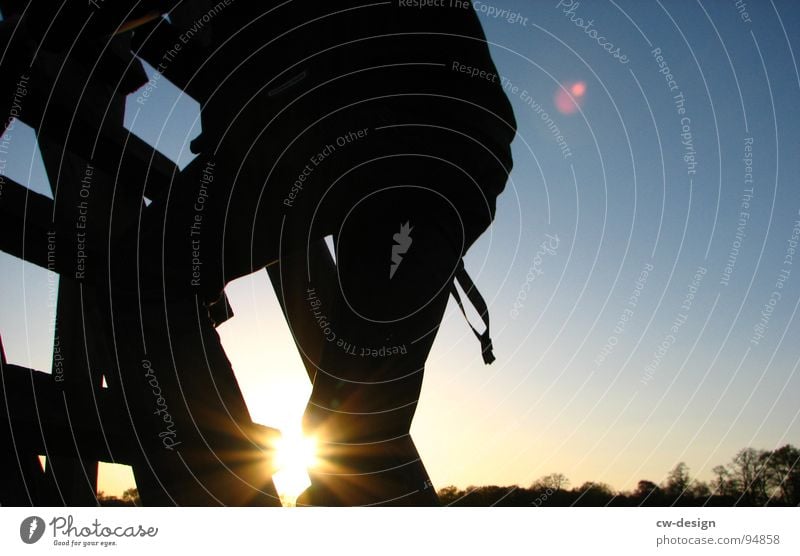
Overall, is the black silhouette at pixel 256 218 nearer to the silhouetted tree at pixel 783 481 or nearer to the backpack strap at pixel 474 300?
the backpack strap at pixel 474 300

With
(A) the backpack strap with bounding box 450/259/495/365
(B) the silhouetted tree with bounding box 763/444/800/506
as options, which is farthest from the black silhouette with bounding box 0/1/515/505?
(B) the silhouetted tree with bounding box 763/444/800/506

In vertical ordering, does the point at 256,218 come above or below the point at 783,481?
above

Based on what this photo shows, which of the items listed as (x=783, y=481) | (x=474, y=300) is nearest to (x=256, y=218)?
(x=474, y=300)

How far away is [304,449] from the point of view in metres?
2.94

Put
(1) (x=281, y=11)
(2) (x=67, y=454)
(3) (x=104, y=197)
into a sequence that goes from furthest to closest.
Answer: (3) (x=104, y=197) < (2) (x=67, y=454) < (1) (x=281, y=11)

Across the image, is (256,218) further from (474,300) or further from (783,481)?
(783,481)

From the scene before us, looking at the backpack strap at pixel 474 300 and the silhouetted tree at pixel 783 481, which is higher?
the backpack strap at pixel 474 300

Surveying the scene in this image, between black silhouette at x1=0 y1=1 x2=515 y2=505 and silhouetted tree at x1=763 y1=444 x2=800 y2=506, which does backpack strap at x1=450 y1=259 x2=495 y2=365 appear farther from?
silhouetted tree at x1=763 y1=444 x2=800 y2=506

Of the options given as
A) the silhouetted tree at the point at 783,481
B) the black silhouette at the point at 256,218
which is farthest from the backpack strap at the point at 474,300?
the silhouetted tree at the point at 783,481

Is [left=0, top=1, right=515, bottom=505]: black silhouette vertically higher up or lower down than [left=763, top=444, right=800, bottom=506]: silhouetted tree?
higher up

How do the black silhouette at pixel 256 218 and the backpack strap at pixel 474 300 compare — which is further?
the backpack strap at pixel 474 300
